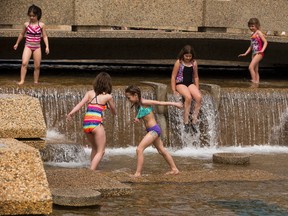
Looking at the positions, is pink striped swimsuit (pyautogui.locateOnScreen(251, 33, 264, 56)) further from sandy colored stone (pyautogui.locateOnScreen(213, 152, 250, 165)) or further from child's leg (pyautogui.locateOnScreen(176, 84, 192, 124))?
sandy colored stone (pyautogui.locateOnScreen(213, 152, 250, 165))

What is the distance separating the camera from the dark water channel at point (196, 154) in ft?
35.5

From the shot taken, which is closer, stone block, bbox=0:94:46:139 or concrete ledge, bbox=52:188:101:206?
stone block, bbox=0:94:46:139

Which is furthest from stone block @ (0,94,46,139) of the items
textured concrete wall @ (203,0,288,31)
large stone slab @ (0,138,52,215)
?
textured concrete wall @ (203,0,288,31)

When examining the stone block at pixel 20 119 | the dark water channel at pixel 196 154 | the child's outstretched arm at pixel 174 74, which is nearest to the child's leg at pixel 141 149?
the dark water channel at pixel 196 154

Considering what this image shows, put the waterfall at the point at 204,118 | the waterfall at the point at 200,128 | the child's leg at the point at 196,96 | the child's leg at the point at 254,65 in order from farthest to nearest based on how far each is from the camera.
→ the child's leg at the point at 254,65 < the waterfall at the point at 200,128 < the child's leg at the point at 196,96 < the waterfall at the point at 204,118

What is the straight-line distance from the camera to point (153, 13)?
2273 cm

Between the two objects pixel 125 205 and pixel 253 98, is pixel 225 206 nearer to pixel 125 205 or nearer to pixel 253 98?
pixel 125 205

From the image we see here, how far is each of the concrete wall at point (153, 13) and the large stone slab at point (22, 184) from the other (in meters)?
13.0

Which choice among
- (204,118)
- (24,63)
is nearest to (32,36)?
(24,63)

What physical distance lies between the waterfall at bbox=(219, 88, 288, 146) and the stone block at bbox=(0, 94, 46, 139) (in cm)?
772

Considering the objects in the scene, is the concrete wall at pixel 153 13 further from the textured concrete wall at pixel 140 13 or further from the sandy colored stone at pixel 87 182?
the sandy colored stone at pixel 87 182

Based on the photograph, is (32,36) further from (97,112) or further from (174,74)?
(97,112)

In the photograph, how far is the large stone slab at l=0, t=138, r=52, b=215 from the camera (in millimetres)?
8648

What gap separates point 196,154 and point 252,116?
2473 millimetres
